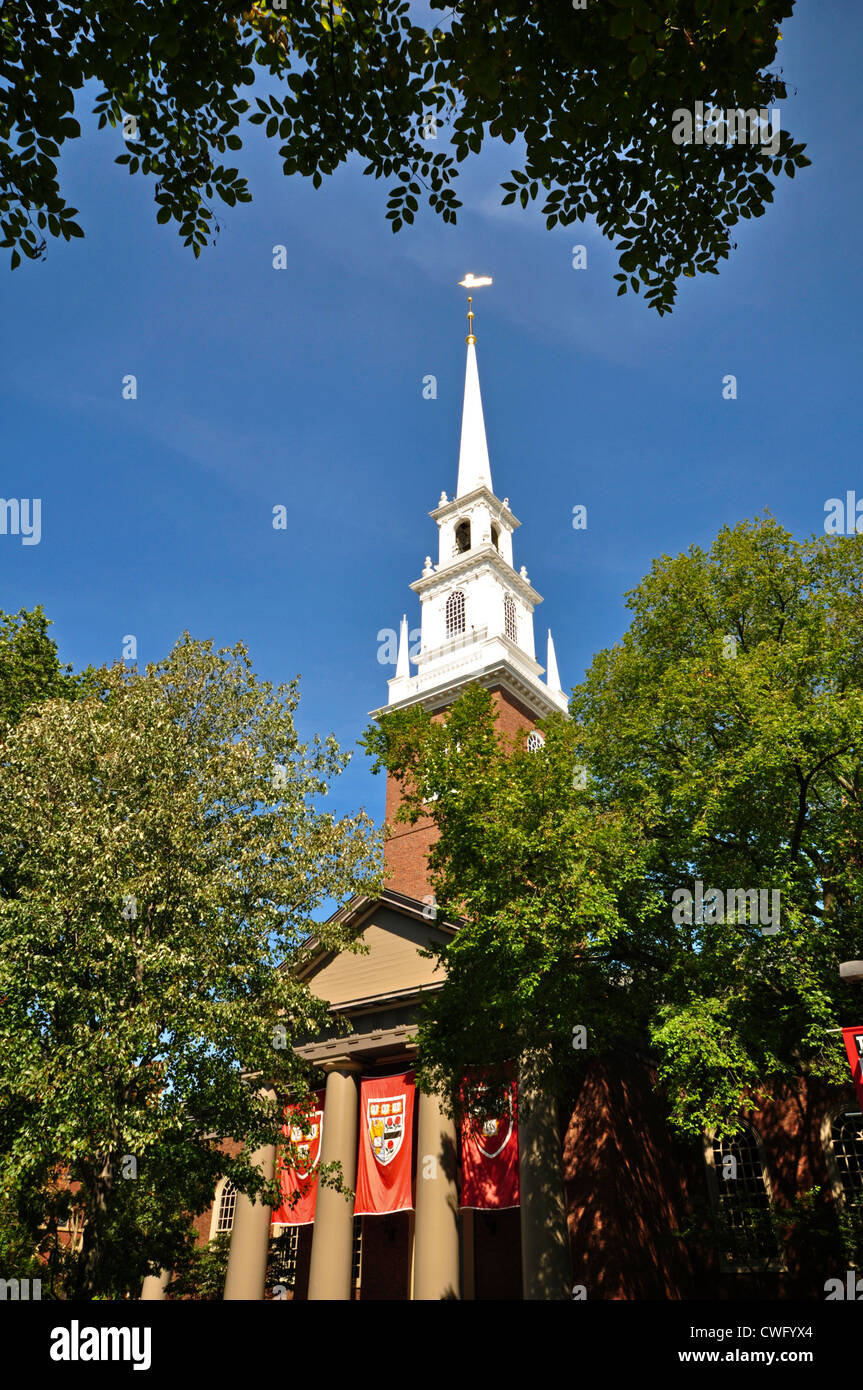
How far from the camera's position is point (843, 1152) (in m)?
23.9

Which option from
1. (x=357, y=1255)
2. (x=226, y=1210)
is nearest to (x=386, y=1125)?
(x=357, y=1255)

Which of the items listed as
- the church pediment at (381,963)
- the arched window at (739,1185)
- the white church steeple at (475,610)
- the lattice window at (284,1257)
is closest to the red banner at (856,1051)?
the arched window at (739,1185)

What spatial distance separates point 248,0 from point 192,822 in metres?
14.7

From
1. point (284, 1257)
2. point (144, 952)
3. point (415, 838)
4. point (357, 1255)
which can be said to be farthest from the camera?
point (415, 838)

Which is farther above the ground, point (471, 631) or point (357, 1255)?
point (471, 631)

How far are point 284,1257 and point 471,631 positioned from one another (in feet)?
86.4

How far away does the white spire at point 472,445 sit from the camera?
1959 inches

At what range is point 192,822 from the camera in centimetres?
1809

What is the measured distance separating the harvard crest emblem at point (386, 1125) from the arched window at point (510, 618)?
24.4m

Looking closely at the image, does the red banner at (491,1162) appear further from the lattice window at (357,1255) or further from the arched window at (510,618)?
the arched window at (510,618)

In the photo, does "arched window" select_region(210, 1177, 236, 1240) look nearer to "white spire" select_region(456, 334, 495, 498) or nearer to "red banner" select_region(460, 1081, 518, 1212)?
"red banner" select_region(460, 1081, 518, 1212)

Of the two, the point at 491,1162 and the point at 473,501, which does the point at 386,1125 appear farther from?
the point at 473,501

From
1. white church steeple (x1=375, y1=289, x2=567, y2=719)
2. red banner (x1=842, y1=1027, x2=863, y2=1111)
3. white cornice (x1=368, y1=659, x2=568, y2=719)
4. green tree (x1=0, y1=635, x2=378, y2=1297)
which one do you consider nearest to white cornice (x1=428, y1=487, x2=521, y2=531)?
white church steeple (x1=375, y1=289, x2=567, y2=719)
